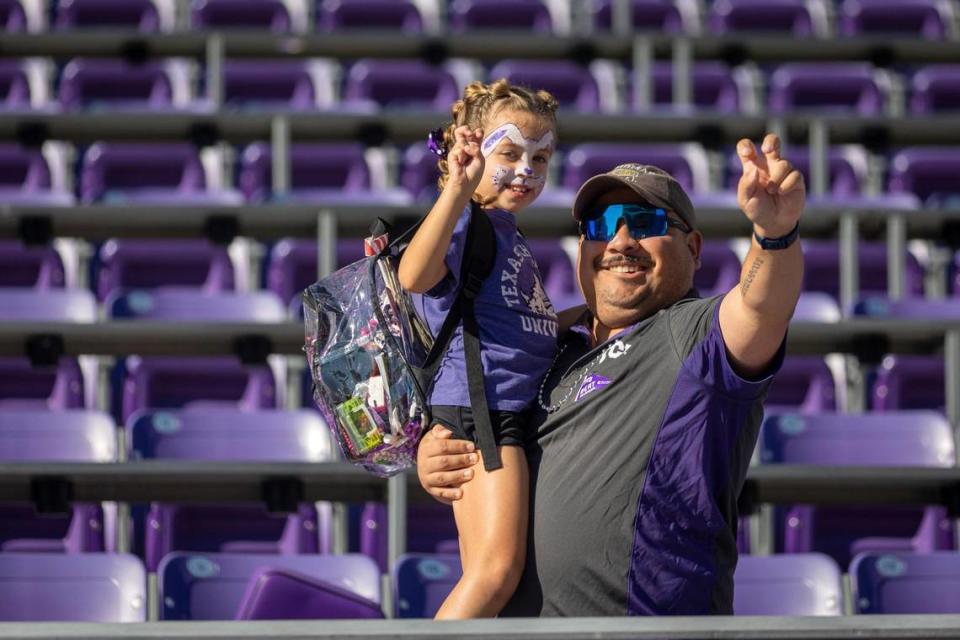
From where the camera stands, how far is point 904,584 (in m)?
3.91

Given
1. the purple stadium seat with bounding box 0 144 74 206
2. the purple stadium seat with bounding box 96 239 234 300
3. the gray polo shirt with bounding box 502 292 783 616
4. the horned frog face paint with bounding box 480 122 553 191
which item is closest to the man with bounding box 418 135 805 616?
the gray polo shirt with bounding box 502 292 783 616

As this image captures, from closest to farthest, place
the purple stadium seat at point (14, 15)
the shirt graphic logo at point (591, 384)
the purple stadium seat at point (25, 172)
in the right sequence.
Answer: the shirt graphic logo at point (591, 384)
the purple stadium seat at point (25, 172)
the purple stadium seat at point (14, 15)

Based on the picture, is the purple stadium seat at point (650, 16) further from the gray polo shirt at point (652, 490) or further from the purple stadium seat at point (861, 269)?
the gray polo shirt at point (652, 490)

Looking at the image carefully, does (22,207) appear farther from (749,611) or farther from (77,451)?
(749,611)

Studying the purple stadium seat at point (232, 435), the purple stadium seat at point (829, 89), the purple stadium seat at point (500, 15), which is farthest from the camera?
the purple stadium seat at point (500, 15)

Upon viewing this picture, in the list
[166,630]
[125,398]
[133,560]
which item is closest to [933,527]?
[133,560]

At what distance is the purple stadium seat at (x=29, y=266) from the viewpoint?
609 centimetres

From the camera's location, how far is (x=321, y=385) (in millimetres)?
2771

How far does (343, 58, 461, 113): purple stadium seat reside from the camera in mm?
7789

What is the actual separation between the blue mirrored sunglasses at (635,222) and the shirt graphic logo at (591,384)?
0.92ft

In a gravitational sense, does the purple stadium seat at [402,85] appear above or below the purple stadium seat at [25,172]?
above

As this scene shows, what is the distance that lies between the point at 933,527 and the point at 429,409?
236 cm

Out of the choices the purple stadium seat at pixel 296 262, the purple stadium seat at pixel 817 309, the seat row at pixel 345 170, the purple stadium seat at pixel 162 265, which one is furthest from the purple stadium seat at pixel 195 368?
the purple stadium seat at pixel 817 309

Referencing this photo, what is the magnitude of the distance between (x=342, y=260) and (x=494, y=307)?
3.21 meters
